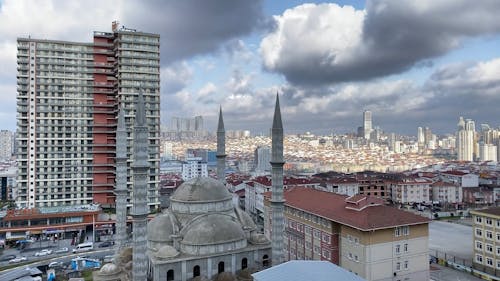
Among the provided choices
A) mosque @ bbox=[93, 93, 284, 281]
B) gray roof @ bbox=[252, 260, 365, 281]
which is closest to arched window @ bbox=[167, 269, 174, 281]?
mosque @ bbox=[93, 93, 284, 281]

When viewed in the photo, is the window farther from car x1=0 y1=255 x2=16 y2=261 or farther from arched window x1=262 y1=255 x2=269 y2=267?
car x1=0 y1=255 x2=16 y2=261

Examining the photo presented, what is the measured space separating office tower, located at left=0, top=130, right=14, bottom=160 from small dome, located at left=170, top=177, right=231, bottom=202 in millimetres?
148318

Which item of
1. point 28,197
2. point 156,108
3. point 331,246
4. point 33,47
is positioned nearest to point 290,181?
point 156,108

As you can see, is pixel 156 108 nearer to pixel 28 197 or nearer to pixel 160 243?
pixel 28 197

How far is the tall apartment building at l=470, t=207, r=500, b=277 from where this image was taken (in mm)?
31734

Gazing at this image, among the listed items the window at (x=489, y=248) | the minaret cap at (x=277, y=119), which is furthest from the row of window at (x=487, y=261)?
the minaret cap at (x=277, y=119)

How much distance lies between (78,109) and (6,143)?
392ft

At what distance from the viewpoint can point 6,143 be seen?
A: 149375 millimetres

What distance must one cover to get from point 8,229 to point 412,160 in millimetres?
162078

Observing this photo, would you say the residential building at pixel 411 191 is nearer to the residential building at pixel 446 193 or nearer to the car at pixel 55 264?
the residential building at pixel 446 193

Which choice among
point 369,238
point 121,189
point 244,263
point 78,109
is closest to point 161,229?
point 121,189

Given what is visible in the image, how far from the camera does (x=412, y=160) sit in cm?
17138

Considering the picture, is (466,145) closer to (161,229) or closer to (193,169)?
(193,169)

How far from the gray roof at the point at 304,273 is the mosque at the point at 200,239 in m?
5.12
